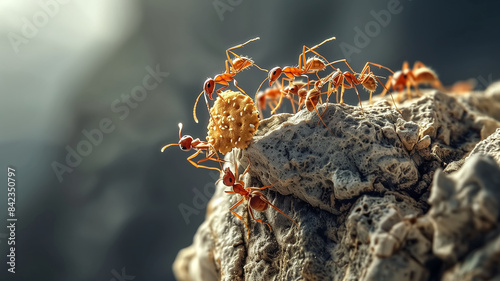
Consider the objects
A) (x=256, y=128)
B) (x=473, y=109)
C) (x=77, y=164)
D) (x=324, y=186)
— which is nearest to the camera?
(x=324, y=186)

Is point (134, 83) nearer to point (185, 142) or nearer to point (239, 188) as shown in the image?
point (185, 142)

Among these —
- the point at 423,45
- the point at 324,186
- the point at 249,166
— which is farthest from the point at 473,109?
the point at 423,45

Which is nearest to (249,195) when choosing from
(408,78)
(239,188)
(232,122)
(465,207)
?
(239,188)

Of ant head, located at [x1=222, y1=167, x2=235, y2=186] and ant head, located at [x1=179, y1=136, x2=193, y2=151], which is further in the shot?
ant head, located at [x1=179, y1=136, x2=193, y2=151]

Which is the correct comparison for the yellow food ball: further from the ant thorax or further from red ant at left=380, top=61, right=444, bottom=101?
red ant at left=380, top=61, right=444, bottom=101

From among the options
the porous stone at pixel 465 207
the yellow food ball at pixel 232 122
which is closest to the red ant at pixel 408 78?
the yellow food ball at pixel 232 122

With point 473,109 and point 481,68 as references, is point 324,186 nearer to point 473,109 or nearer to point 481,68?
point 473,109

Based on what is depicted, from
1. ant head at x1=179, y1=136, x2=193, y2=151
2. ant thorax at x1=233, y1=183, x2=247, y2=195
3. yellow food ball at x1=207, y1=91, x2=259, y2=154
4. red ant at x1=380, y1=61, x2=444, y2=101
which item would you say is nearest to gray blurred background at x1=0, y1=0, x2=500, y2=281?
red ant at x1=380, y1=61, x2=444, y2=101
